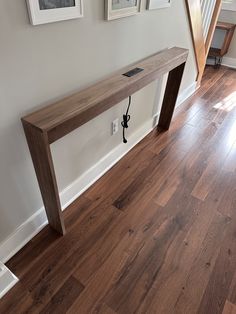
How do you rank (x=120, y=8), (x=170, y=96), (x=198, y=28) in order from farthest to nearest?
(x=198, y=28), (x=170, y=96), (x=120, y=8)

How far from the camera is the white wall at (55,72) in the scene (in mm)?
964

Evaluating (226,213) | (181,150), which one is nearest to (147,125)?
(181,150)

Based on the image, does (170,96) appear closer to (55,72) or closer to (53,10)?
(55,72)

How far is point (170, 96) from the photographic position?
7.54 ft

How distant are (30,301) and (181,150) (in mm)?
1758

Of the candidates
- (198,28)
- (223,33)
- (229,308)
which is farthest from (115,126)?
(223,33)

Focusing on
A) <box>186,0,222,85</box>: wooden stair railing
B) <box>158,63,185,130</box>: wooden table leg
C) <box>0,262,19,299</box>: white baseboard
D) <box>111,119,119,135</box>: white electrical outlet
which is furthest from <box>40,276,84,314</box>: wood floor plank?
<box>186,0,222,85</box>: wooden stair railing

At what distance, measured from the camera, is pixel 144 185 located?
1.88 m

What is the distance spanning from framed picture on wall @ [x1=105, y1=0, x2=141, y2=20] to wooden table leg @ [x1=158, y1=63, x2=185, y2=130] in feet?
2.62

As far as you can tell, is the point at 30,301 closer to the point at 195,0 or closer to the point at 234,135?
the point at 234,135

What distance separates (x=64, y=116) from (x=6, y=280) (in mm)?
940

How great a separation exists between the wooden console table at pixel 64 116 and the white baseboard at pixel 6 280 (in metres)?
0.36

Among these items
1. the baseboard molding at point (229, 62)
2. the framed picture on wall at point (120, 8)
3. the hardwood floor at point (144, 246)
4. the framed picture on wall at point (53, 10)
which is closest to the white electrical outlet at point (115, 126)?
the hardwood floor at point (144, 246)

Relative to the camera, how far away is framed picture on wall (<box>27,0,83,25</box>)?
0.92 meters
